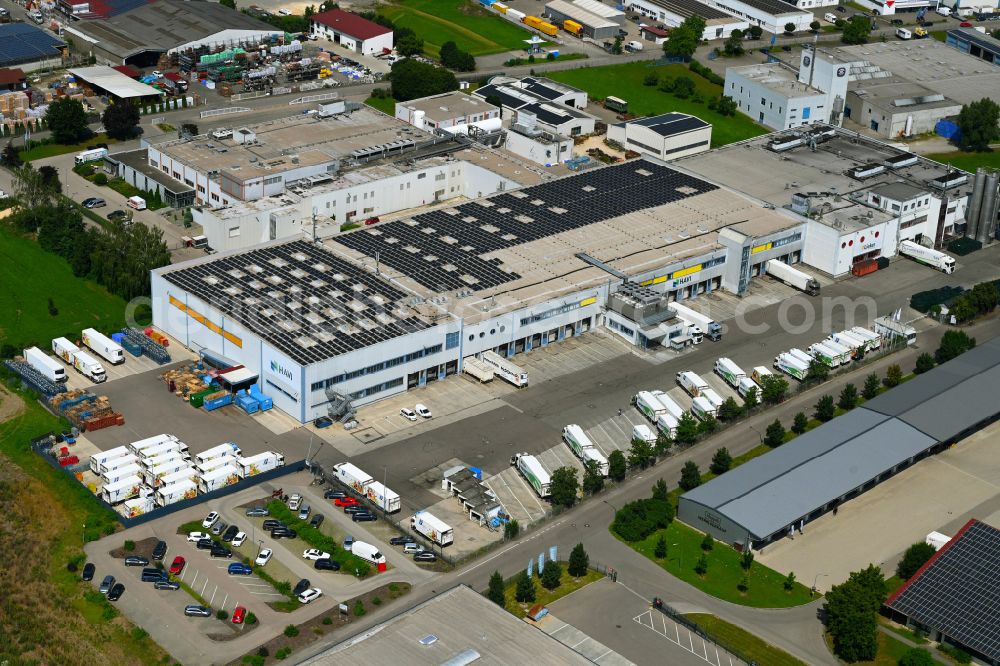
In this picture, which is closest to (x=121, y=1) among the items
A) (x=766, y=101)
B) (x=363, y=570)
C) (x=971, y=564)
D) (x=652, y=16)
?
(x=652, y=16)

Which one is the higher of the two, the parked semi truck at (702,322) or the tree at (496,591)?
the parked semi truck at (702,322)

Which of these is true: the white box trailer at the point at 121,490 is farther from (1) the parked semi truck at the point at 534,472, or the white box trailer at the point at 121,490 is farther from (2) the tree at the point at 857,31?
(2) the tree at the point at 857,31

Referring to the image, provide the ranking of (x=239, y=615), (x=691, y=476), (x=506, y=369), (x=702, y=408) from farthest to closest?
(x=506, y=369), (x=702, y=408), (x=691, y=476), (x=239, y=615)

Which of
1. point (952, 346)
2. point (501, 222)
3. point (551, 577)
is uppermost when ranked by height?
point (501, 222)

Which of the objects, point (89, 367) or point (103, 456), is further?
point (89, 367)

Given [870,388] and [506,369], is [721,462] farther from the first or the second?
[506,369]

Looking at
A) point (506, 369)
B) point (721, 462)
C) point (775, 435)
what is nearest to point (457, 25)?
point (506, 369)

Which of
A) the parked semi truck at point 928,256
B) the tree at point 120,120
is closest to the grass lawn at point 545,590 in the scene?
the parked semi truck at point 928,256
